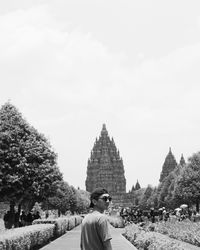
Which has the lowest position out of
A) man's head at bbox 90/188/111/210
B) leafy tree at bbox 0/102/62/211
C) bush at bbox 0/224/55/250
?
man's head at bbox 90/188/111/210

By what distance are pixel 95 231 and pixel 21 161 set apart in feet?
101

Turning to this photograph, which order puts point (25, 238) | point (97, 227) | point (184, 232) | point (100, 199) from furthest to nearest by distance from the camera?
1. point (184, 232)
2. point (25, 238)
3. point (100, 199)
4. point (97, 227)

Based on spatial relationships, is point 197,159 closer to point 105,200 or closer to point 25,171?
point 25,171

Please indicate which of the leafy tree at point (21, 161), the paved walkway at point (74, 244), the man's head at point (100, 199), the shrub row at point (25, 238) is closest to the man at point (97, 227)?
the man's head at point (100, 199)

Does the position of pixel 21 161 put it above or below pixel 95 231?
above

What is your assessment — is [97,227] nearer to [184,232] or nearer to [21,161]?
[184,232]

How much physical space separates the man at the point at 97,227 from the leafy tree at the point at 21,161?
29879mm

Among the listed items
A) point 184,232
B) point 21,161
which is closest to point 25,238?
point 184,232

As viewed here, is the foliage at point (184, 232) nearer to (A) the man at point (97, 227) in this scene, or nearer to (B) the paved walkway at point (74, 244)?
(B) the paved walkway at point (74, 244)

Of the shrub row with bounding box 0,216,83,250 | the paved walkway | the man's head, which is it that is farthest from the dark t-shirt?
the paved walkway

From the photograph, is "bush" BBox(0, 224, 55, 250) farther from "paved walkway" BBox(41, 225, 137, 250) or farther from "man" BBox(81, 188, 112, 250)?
"man" BBox(81, 188, 112, 250)

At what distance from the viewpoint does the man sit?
6.89 m

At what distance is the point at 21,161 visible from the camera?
37.2m

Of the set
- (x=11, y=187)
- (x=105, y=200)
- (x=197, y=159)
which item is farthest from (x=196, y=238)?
(x=197, y=159)
